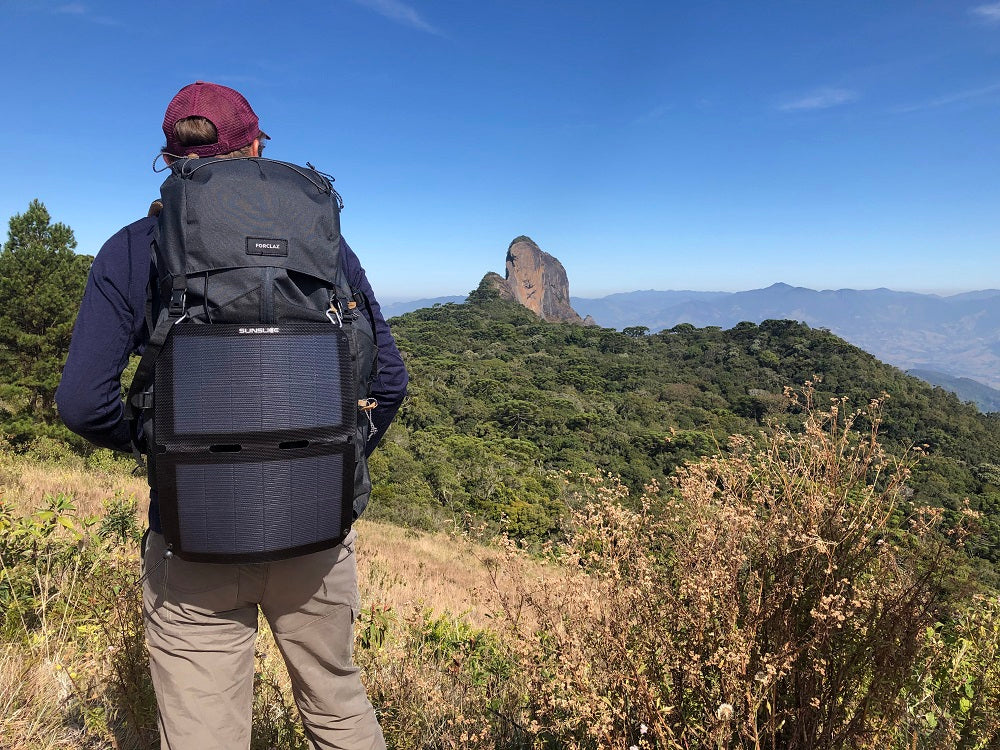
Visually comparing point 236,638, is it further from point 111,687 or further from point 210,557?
point 111,687

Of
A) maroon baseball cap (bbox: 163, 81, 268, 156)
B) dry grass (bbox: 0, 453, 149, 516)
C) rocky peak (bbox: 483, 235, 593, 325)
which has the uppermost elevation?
rocky peak (bbox: 483, 235, 593, 325)

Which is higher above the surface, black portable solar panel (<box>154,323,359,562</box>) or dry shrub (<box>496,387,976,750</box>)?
black portable solar panel (<box>154,323,359,562</box>)

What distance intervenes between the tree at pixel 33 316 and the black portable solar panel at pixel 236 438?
1319 centimetres

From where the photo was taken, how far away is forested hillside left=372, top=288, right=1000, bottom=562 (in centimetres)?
2020

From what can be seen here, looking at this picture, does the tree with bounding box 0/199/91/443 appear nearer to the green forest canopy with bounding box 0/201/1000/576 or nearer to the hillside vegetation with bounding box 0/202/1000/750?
the green forest canopy with bounding box 0/201/1000/576

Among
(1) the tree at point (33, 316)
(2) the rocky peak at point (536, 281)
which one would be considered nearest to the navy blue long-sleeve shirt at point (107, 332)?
(1) the tree at point (33, 316)

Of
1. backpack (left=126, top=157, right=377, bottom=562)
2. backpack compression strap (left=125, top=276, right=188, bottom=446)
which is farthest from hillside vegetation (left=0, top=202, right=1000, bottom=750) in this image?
backpack compression strap (left=125, top=276, right=188, bottom=446)

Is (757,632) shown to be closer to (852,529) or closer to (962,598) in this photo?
(852,529)

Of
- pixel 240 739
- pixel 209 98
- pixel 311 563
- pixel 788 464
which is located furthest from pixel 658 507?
pixel 209 98

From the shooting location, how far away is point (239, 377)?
95 cm

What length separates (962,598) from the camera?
3.88 ft

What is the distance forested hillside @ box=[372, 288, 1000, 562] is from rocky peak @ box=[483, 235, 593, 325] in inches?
1428

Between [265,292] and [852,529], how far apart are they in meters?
1.42

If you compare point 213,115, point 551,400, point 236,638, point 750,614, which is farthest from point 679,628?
point 551,400
